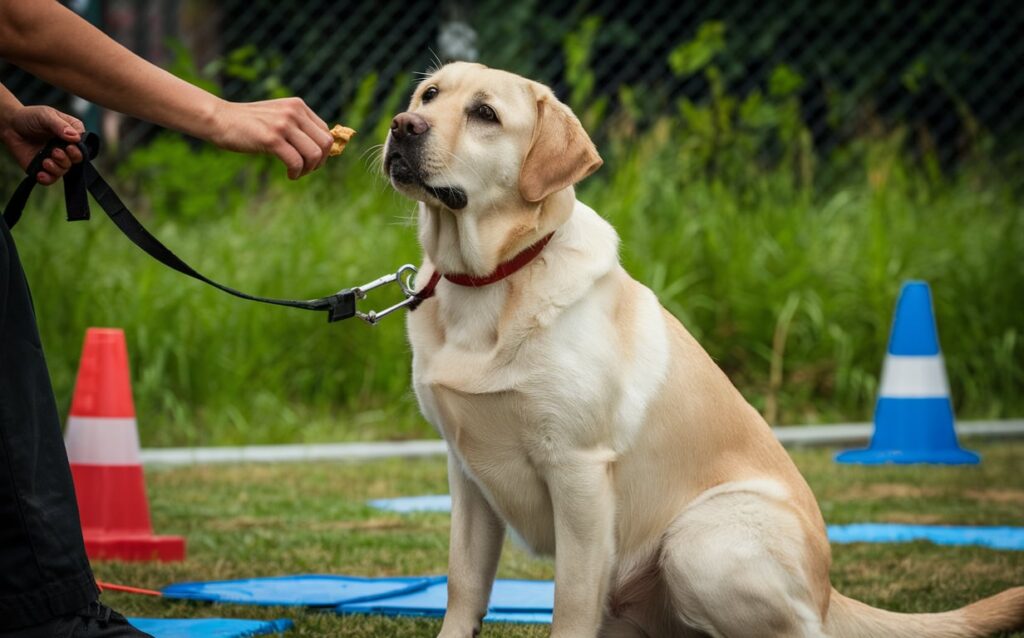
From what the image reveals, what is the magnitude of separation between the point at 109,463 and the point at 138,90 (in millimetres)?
2124

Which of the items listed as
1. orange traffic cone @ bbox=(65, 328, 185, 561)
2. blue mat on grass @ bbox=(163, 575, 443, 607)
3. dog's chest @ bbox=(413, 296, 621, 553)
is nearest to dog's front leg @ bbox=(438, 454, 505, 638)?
dog's chest @ bbox=(413, 296, 621, 553)

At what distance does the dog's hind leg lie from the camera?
9.12 feet

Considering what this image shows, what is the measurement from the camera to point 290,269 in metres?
6.83

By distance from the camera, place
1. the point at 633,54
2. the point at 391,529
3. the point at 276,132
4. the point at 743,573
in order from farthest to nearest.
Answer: the point at 633,54
the point at 391,529
the point at 743,573
the point at 276,132

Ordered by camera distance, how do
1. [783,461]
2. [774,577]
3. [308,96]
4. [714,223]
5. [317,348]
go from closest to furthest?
[774,577] → [783,461] → [317,348] → [714,223] → [308,96]

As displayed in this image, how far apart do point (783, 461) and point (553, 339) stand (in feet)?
2.17

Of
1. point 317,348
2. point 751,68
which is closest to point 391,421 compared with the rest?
point 317,348

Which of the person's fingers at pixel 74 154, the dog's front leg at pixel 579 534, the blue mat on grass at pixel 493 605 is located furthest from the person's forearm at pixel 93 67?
the blue mat on grass at pixel 493 605

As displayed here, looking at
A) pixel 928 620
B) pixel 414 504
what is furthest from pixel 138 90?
pixel 414 504

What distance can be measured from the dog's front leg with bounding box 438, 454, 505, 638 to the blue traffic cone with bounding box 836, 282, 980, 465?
10.1 ft

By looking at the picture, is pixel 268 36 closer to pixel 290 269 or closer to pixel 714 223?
pixel 290 269

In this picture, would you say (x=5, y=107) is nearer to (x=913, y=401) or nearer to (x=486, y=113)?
(x=486, y=113)

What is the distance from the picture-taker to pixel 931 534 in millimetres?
4500

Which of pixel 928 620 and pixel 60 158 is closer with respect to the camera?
pixel 60 158
